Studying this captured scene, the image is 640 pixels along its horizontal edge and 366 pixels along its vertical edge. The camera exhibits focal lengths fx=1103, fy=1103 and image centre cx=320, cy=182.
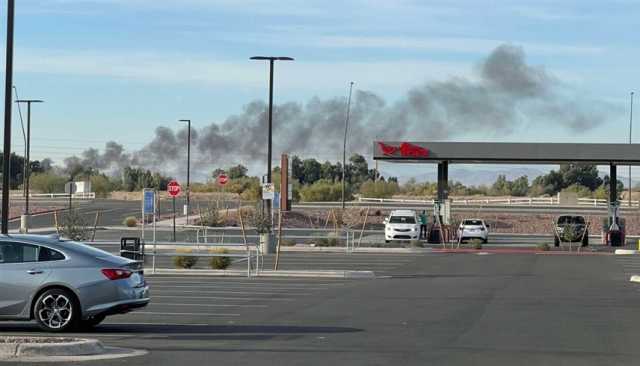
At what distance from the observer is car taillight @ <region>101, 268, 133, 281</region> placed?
16922mm

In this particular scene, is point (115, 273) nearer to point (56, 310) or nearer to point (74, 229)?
point (56, 310)

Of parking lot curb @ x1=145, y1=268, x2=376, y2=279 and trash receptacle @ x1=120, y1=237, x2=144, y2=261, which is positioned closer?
trash receptacle @ x1=120, y1=237, x2=144, y2=261

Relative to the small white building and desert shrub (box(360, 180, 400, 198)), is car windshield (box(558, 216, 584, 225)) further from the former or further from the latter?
the small white building

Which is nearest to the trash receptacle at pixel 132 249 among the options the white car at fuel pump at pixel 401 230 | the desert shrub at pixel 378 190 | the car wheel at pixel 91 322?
the car wheel at pixel 91 322

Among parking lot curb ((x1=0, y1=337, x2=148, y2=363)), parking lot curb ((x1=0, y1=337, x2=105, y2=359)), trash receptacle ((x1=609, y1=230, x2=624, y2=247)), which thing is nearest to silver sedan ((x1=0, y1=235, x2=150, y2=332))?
parking lot curb ((x1=0, y1=337, x2=148, y2=363))

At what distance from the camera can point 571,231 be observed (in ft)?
172

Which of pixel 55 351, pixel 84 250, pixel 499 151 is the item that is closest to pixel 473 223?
pixel 499 151

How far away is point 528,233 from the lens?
69.9 metres

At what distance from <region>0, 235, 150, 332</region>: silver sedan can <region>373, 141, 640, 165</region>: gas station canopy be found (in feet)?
117

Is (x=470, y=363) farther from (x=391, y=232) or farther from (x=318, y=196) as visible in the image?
(x=318, y=196)

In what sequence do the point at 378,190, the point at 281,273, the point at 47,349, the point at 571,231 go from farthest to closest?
the point at 378,190
the point at 571,231
the point at 281,273
the point at 47,349

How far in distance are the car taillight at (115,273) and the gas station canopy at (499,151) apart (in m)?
35.6

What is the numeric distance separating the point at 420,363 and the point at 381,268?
23.0 m

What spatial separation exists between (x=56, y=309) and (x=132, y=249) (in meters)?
15.7
